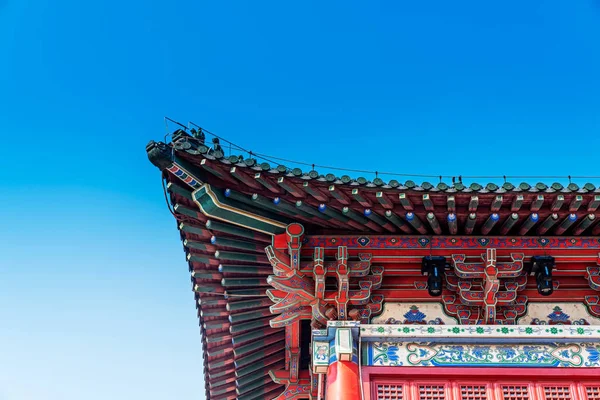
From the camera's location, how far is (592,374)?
33.8ft

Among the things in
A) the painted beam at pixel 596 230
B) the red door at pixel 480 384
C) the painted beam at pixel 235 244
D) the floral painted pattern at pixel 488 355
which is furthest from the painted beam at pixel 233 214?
the painted beam at pixel 596 230

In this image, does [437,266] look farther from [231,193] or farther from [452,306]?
[231,193]

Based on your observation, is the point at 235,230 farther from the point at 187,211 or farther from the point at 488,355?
the point at 488,355

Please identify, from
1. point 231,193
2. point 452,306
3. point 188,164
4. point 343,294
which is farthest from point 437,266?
point 188,164

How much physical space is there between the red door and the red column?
0.64ft

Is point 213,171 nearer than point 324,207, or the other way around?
point 213,171

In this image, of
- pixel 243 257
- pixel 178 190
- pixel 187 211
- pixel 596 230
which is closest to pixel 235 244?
pixel 243 257

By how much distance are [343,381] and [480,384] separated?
6.33 ft

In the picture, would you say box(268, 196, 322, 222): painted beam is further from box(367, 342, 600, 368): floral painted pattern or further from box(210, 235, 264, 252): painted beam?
box(367, 342, 600, 368): floral painted pattern

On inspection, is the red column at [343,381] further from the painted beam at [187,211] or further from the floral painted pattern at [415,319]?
the painted beam at [187,211]

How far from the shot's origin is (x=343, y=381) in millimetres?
10141

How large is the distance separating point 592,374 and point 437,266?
259 centimetres

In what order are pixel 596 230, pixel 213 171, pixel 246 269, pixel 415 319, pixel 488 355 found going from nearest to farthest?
pixel 213 171 < pixel 488 355 < pixel 596 230 < pixel 415 319 < pixel 246 269

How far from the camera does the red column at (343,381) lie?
9.99m
